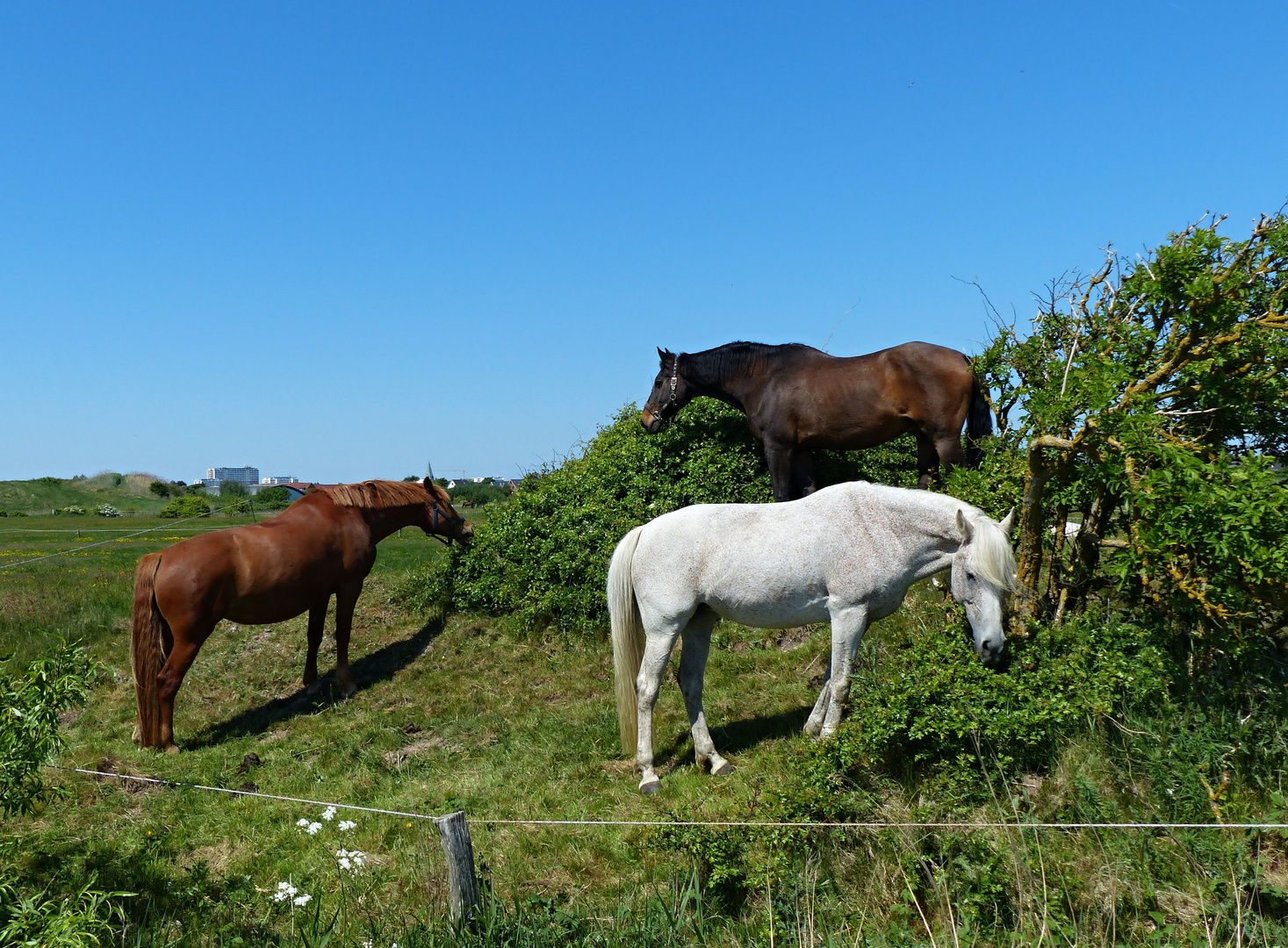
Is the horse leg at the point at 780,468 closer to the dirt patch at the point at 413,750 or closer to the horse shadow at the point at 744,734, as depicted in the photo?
the horse shadow at the point at 744,734

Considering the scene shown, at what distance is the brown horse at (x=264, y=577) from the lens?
7977 millimetres

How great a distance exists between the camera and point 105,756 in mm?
7660

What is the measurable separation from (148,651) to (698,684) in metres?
5.52

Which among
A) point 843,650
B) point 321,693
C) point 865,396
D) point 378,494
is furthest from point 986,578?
point 321,693

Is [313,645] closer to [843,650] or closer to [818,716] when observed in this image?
[818,716]

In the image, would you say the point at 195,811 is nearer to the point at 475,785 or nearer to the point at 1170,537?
the point at 475,785

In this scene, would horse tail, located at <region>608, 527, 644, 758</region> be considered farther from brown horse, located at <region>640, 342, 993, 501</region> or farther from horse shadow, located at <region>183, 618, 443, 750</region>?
horse shadow, located at <region>183, 618, 443, 750</region>

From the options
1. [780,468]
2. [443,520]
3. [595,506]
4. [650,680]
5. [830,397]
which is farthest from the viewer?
[443,520]

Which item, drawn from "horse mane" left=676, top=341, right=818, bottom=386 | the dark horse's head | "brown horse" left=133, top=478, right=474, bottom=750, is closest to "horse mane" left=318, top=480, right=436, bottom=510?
"brown horse" left=133, top=478, right=474, bottom=750

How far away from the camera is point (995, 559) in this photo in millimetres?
5176

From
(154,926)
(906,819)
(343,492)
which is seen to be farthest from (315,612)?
(906,819)

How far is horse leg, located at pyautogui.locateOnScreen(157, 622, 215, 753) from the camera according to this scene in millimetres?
7949

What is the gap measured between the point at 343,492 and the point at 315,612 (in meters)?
1.43

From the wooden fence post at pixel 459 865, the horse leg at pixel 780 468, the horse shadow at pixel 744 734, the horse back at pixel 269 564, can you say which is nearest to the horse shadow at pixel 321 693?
the horse back at pixel 269 564
